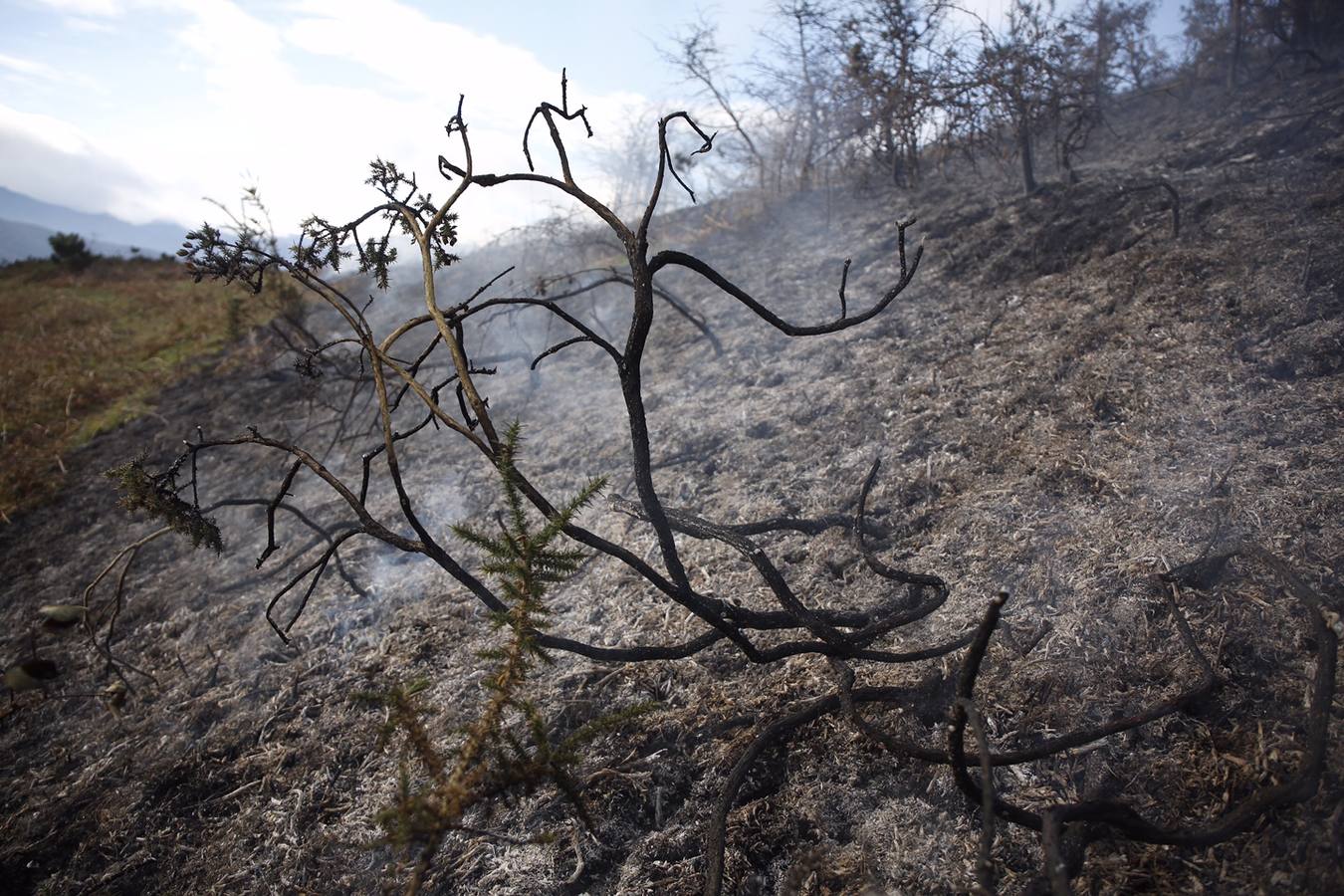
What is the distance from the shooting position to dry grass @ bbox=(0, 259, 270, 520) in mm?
6340

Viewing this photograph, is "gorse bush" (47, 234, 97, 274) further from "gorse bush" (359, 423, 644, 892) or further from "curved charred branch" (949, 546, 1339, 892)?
"curved charred branch" (949, 546, 1339, 892)

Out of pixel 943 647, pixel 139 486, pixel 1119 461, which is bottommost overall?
pixel 943 647

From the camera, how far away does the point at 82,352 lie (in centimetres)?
900

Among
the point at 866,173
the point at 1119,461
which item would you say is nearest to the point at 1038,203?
the point at 866,173

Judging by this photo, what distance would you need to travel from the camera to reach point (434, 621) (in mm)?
2691

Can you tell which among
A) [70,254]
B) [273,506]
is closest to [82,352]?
[70,254]

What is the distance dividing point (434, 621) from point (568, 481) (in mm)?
1103

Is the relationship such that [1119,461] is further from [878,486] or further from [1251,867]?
[1251,867]

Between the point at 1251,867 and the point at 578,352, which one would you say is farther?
the point at 578,352

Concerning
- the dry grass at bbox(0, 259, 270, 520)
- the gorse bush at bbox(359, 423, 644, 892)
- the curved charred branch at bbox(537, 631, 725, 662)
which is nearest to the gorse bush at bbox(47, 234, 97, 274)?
the dry grass at bbox(0, 259, 270, 520)

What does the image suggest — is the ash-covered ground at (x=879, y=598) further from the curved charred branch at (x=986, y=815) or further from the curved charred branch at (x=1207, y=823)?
the curved charred branch at (x=986, y=815)

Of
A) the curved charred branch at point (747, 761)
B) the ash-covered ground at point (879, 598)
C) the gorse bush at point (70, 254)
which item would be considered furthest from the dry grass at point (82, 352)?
the curved charred branch at point (747, 761)

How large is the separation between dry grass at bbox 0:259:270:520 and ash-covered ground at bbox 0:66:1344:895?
2360 millimetres

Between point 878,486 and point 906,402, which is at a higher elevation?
point 906,402
